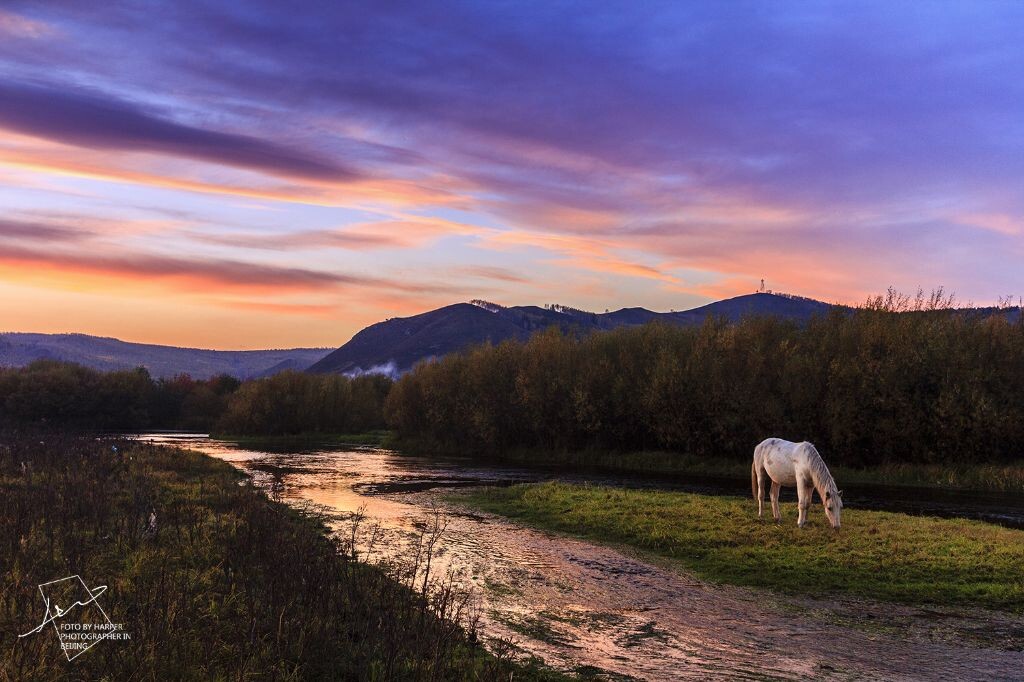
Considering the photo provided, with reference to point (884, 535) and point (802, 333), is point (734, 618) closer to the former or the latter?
point (884, 535)

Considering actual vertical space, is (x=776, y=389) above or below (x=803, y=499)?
above

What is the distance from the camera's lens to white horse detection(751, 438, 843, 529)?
1758 cm

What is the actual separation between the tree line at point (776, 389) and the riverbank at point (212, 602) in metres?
37.7

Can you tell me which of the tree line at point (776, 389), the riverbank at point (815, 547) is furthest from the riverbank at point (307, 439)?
the riverbank at point (815, 547)

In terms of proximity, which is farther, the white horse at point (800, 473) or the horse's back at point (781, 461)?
the horse's back at point (781, 461)

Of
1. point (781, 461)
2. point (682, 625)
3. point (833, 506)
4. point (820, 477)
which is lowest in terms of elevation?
point (682, 625)

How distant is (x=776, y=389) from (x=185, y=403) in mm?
102088

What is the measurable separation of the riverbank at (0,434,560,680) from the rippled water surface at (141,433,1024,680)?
1.28 metres

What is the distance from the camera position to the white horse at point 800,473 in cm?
1758

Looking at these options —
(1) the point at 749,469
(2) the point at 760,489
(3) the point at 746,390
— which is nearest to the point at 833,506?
(2) the point at 760,489

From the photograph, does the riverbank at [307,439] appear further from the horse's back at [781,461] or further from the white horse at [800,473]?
the horse's back at [781,461]

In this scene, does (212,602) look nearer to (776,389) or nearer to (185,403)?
(776,389)

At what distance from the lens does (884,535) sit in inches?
662

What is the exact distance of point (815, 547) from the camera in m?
15.8
